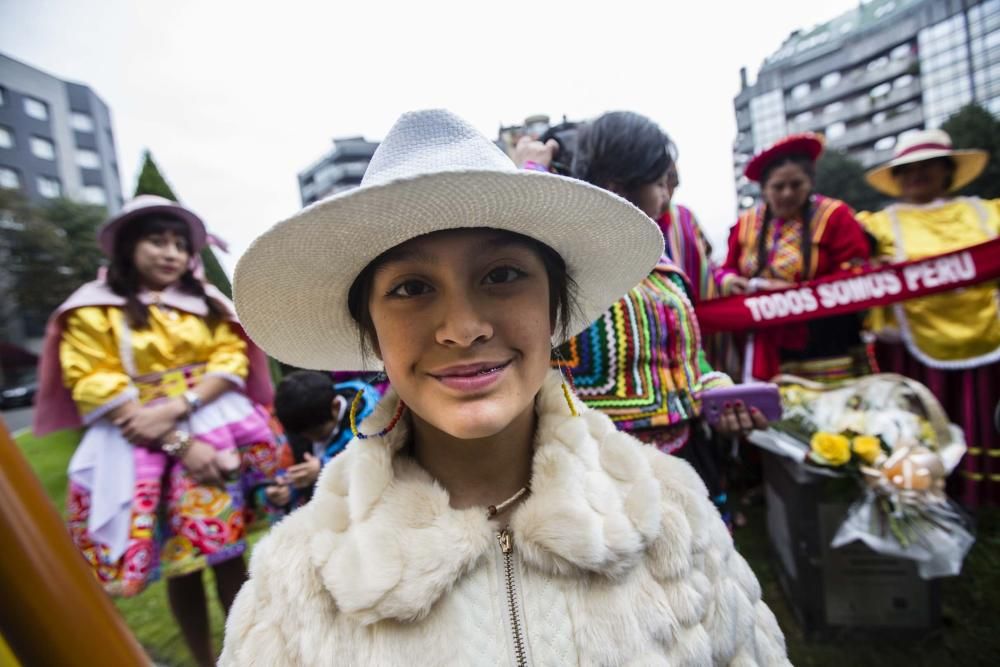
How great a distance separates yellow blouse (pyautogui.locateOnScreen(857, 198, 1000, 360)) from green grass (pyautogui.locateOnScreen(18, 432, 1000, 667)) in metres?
1.10

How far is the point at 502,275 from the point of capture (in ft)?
3.16

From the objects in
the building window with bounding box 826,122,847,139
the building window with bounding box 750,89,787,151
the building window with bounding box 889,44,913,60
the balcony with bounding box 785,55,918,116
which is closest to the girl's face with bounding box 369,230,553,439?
the building window with bounding box 750,89,787,151

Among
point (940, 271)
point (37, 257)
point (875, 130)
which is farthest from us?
point (875, 130)

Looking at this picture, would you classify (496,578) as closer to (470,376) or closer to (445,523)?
(445,523)

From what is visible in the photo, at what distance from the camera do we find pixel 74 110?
3.09 m

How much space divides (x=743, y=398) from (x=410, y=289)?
48.6 inches

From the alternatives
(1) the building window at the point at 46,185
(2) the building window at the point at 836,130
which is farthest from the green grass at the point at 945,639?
(2) the building window at the point at 836,130

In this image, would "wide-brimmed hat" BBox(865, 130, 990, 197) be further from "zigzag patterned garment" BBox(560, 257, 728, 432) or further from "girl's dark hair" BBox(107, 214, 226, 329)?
"girl's dark hair" BBox(107, 214, 226, 329)

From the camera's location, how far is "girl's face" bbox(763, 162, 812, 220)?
2.82 m

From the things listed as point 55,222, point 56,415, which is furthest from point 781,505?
point 55,222

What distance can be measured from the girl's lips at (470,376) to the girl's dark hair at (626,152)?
3.03 feet

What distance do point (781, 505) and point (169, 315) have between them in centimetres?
307

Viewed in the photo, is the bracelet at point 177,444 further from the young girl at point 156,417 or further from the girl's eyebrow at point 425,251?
the girl's eyebrow at point 425,251

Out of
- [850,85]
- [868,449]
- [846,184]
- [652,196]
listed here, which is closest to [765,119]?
[868,449]
